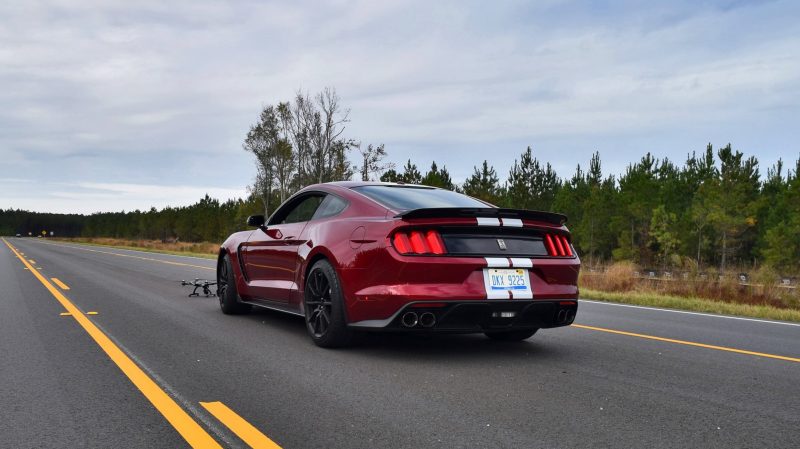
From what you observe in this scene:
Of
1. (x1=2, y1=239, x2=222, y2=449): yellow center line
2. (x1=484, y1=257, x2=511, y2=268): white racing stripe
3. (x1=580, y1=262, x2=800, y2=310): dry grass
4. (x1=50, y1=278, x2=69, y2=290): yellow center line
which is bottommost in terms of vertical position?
(x1=2, y1=239, x2=222, y2=449): yellow center line

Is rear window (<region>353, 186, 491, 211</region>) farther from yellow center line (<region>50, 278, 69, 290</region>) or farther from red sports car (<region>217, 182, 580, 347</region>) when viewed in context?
yellow center line (<region>50, 278, 69, 290</region>)

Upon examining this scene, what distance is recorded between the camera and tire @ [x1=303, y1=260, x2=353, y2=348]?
18.2 feet

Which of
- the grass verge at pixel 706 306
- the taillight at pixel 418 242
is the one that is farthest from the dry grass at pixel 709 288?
the taillight at pixel 418 242

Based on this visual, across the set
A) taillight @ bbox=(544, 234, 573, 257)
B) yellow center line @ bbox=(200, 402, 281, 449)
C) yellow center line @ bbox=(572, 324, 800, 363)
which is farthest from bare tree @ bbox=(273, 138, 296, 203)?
yellow center line @ bbox=(200, 402, 281, 449)

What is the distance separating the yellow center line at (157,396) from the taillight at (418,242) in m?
2.00

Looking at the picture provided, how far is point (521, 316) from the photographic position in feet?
17.4

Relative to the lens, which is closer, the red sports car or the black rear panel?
the red sports car

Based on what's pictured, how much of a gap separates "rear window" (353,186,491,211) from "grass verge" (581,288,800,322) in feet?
19.5

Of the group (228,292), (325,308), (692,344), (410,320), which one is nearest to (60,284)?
(228,292)

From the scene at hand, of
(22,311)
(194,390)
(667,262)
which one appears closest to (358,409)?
(194,390)

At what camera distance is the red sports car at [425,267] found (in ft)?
16.6

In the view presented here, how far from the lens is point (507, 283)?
5230 mm

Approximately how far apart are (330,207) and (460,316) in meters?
1.87

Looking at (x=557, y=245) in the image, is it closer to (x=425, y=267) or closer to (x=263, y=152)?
(x=425, y=267)
